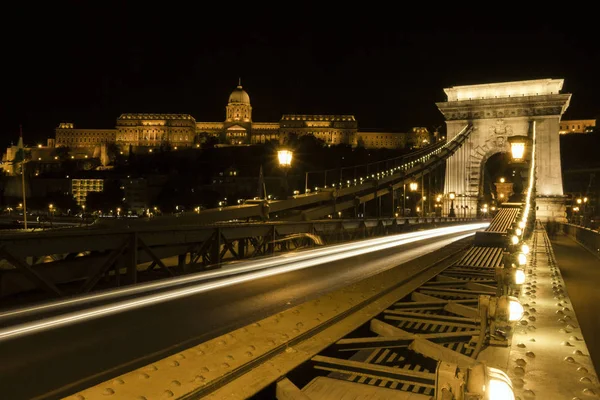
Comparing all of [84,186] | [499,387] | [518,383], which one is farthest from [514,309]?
[84,186]

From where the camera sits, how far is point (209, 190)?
387 ft

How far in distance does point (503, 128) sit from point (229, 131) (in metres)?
153

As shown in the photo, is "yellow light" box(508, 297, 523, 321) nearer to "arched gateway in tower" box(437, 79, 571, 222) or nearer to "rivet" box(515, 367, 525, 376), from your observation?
"rivet" box(515, 367, 525, 376)

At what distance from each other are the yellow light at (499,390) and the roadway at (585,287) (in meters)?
5.80

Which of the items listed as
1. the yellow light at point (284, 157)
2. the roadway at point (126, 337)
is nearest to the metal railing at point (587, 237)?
the yellow light at point (284, 157)

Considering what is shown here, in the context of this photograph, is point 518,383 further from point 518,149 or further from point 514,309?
point 518,149

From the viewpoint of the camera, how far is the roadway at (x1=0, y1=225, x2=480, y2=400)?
454cm

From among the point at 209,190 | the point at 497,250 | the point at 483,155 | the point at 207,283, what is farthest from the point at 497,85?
the point at 209,190

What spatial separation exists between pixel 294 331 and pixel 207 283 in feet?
19.0

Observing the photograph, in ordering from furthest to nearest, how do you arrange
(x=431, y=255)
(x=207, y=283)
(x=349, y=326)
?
(x=431, y=255) < (x=207, y=283) < (x=349, y=326)

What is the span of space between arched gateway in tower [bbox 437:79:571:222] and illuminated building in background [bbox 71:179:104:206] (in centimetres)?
11655

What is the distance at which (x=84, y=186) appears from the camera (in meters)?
144

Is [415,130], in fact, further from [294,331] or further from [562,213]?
[294,331]

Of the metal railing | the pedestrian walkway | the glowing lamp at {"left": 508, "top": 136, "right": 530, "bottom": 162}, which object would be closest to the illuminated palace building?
the metal railing
